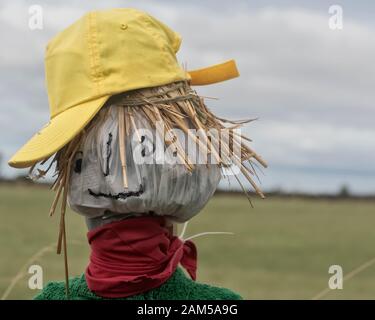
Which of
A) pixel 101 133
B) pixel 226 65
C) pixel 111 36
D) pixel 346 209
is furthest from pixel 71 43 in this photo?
pixel 346 209

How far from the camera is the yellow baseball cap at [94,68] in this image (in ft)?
6.08

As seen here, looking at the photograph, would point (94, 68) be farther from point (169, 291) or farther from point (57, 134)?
point (169, 291)

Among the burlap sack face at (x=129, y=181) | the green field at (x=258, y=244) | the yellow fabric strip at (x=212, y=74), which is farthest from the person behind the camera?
the green field at (x=258, y=244)

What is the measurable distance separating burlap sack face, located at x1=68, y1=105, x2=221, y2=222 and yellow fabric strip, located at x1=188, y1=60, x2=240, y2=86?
24cm

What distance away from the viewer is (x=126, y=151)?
183 cm

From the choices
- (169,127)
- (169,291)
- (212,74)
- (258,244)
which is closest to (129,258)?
(169,291)

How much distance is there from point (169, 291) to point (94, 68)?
1.56 ft

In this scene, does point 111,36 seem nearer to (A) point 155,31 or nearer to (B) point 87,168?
(A) point 155,31

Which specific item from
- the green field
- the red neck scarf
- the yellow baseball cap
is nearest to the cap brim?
the yellow baseball cap

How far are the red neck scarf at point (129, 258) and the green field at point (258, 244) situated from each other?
2.94 metres

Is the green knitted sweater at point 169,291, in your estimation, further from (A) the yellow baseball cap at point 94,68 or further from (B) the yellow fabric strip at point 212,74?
(B) the yellow fabric strip at point 212,74

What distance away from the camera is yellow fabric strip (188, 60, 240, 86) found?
2062 mm

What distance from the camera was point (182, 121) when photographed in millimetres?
1898

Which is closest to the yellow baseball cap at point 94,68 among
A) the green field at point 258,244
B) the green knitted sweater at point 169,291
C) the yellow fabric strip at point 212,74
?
the yellow fabric strip at point 212,74
